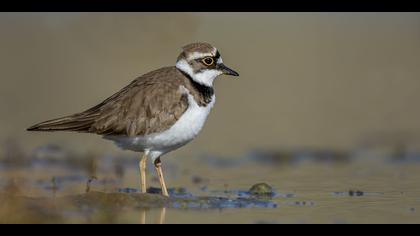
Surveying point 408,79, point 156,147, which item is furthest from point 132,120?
point 408,79

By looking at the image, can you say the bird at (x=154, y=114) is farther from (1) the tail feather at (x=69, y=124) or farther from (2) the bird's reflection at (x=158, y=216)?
(2) the bird's reflection at (x=158, y=216)

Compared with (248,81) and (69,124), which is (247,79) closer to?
(248,81)

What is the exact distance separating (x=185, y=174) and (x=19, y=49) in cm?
795

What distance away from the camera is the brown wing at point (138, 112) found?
10.4 metres

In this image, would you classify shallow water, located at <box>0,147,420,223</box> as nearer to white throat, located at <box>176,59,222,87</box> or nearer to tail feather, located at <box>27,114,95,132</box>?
tail feather, located at <box>27,114,95,132</box>

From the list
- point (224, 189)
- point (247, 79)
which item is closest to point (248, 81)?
point (247, 79)

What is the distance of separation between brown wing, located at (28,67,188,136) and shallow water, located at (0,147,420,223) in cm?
72

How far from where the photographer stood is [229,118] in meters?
17.3

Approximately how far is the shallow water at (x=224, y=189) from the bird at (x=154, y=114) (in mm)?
659

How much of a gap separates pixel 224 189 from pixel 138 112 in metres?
1.82

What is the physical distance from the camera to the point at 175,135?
1041 cm

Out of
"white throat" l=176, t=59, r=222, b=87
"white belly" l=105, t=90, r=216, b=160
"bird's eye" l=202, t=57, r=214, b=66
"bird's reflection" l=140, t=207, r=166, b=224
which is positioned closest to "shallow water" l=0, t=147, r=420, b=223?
"bird's reflection" l=140, t=207, r=166, b=224

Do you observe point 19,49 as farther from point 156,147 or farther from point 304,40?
point 156,147

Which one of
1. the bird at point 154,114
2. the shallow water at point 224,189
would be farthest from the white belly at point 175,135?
the shallow water at point 224,189
